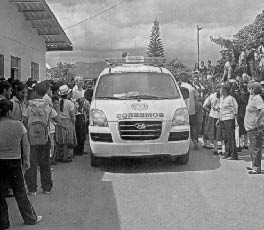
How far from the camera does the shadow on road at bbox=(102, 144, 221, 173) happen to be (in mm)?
10336

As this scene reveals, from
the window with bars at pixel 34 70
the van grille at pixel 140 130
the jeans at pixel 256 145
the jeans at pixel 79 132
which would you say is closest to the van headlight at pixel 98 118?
the van grille at pixel 140 130

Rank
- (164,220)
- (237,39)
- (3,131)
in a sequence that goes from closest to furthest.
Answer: (3,131) → (164,220) → (237,39)

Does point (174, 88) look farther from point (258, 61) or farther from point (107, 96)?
point (258, 61)

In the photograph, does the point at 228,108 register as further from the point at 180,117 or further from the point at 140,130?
the point at 140,130

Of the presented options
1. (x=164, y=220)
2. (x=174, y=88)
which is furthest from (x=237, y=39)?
(x=164, y=220)

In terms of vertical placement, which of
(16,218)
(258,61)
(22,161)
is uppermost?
(258,61)

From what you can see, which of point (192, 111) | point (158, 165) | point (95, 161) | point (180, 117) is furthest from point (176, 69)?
point (180, 117)

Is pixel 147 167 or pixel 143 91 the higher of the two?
pixel 143 91

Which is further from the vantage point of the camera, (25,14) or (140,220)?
(25,14)

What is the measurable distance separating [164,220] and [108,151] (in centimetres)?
375

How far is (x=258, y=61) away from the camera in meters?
17.5

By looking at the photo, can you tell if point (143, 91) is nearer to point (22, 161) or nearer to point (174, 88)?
point (174, 88)

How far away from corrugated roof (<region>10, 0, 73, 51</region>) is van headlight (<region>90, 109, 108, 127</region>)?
25.0 ft

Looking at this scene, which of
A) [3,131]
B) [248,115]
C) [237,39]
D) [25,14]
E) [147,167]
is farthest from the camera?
[237,39]
